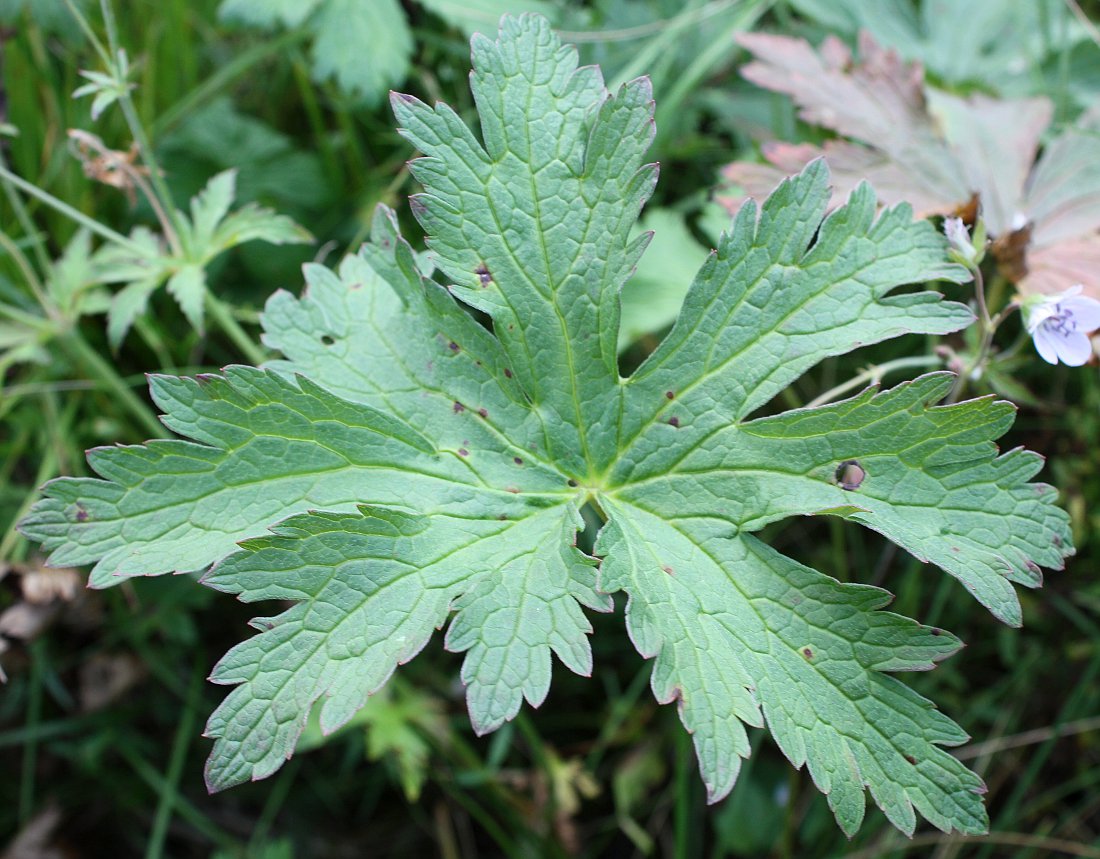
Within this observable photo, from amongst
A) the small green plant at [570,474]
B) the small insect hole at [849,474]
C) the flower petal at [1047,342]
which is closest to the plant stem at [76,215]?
the small green plant at [570,474]

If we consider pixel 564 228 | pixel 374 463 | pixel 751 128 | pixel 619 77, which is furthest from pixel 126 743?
pixel 751 128

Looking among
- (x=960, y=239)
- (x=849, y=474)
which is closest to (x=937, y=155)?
(x=960, y=239)

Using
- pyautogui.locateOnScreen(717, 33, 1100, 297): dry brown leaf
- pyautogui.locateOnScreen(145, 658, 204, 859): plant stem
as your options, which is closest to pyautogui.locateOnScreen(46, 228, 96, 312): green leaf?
pyautogui.locateOnScreen(145, 658, 204, 859): plant stem

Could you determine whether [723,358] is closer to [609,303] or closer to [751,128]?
[609,303]

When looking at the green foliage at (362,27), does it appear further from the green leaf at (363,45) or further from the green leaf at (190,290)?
the green leaf at (190,290)

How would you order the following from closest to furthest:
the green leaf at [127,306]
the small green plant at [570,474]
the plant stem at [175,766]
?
the small green plant at [570,474] < the green leaf at [127,306] < the plant stem at [175,766]

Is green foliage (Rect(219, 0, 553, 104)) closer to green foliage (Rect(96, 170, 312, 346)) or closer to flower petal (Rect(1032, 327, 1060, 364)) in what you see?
green foliage (Rect(96, 170, 312, 346))

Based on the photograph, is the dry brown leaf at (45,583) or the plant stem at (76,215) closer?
the plant stem at (76,215)
